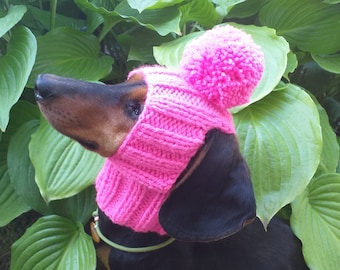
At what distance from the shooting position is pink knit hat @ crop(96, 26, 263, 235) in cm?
61

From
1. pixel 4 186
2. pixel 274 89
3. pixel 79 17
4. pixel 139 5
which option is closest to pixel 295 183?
pixel 274 89

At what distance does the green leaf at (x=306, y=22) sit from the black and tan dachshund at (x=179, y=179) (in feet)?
2.29

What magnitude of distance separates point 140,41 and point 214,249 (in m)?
0.61

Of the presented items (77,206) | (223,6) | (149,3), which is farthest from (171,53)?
(77,206)

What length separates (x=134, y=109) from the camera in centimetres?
62

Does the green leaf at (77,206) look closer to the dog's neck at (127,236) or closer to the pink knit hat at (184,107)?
the dog's neck at (127,236)

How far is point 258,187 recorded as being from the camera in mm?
911

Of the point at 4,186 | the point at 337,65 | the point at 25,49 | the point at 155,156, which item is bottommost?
the point at 4,186

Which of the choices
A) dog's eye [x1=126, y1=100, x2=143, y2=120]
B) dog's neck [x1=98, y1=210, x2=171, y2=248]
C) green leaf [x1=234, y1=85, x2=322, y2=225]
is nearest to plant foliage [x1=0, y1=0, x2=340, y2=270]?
green leaf [x1=234, y1=85, x2=322, y2=225]

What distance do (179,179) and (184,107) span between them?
0.28ft

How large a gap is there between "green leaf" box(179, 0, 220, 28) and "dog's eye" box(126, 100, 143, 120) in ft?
1.86

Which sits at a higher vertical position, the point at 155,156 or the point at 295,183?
the point at 155,156

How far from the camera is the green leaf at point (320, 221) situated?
93cm

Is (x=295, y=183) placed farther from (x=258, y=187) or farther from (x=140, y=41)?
(x=140, y=41)
